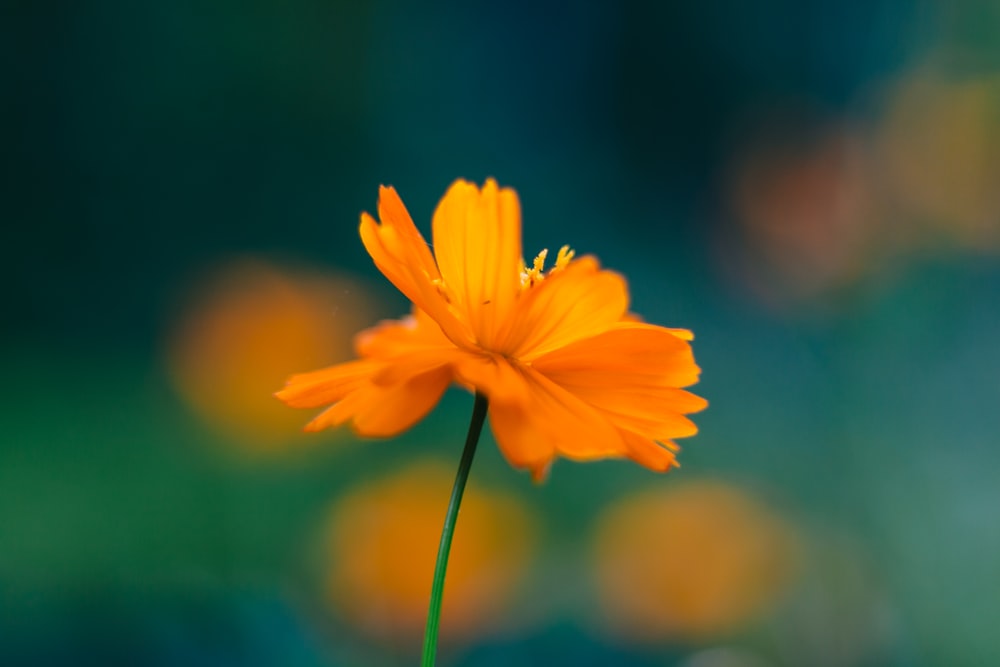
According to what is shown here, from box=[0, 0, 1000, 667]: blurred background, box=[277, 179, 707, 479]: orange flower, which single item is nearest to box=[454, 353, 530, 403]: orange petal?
box=[277, 179, 707, 479]: orange flower

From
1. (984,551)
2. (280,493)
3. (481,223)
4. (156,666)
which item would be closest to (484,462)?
(280,493)

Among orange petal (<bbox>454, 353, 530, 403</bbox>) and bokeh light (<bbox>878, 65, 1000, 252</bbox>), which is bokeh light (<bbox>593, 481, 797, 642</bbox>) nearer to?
bokeh light (<bbox>878, 65, 1000, 252</bbox>)

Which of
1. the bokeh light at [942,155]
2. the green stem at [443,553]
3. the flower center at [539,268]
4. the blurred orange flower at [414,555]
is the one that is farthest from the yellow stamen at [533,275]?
the bokeh light at [942,155]

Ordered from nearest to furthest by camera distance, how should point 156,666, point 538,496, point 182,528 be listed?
point 156,666 < point 182,528 < point 538,496

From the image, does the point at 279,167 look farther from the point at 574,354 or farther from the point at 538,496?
the point at 574,354

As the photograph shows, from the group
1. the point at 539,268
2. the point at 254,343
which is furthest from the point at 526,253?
the point at 539,268

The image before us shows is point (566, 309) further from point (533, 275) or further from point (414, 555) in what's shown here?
point (414, 555)

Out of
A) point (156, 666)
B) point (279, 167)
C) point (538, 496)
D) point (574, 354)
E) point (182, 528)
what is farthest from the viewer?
point (279, 167)
